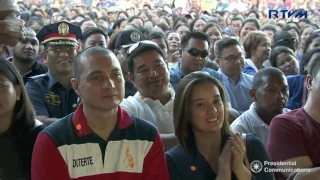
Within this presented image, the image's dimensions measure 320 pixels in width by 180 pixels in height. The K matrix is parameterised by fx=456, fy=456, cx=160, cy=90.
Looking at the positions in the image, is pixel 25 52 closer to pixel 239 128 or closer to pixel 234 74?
pixel 234 74

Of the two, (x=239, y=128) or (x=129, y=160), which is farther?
(x=239, y=128)

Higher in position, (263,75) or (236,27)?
(263,75)

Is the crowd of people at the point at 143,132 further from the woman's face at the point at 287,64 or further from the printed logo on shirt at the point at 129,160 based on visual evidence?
the woman's face at the point at 287,64

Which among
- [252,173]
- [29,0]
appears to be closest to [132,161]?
[252,173]

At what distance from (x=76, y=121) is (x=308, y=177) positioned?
104cm

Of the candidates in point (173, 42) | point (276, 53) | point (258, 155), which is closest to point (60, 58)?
point (258, 155)

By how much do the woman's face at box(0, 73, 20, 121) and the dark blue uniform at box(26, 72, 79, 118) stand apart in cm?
87

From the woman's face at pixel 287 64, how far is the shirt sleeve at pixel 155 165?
284cm

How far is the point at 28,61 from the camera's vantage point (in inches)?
156

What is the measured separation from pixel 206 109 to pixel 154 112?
0.63 metres

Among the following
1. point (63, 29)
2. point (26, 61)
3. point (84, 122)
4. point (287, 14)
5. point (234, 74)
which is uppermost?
point (63, 29)

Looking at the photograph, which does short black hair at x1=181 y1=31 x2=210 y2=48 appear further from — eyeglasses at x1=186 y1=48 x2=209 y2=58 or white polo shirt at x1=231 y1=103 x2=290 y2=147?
white polo shirt at x1=231 y1=103 x2=290 y2=147

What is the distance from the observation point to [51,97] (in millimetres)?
3170

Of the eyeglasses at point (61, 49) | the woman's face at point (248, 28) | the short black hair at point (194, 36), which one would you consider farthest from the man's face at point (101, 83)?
the woman's face at point (248, 28)
